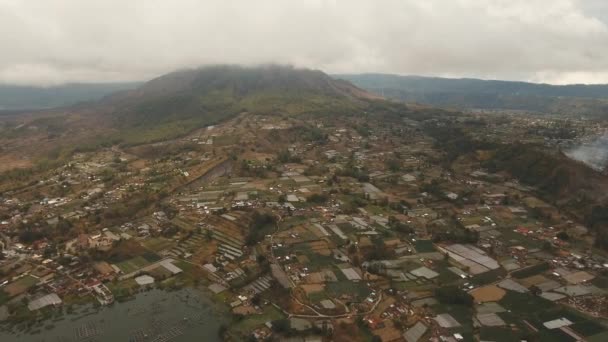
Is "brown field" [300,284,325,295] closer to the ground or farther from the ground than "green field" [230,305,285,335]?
farther from the ground

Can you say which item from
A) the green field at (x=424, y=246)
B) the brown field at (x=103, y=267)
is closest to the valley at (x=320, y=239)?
the brown field at (x=103, y=267)

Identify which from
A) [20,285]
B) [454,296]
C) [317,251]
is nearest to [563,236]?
[454,296]

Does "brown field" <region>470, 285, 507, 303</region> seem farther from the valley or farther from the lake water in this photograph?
the lake water

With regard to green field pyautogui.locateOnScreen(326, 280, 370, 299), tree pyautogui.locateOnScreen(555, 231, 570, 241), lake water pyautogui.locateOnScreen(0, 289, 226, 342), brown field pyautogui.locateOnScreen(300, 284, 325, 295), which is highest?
tree pyautogui.locateOnScreen(555, 231, 570, 241)

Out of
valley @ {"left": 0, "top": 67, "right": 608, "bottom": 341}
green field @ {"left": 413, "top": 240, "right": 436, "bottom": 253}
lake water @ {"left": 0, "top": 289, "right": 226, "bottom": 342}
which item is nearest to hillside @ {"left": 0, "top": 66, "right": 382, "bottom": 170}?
valley @ {"left": 0, "top": 67, "right": 608, "bottom": 341}

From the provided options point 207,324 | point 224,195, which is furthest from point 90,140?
point 207,324

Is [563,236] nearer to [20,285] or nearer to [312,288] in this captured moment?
[312,288]

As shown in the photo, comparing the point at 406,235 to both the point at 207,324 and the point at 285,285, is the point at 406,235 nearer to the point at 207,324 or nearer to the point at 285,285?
the point at 285,285
